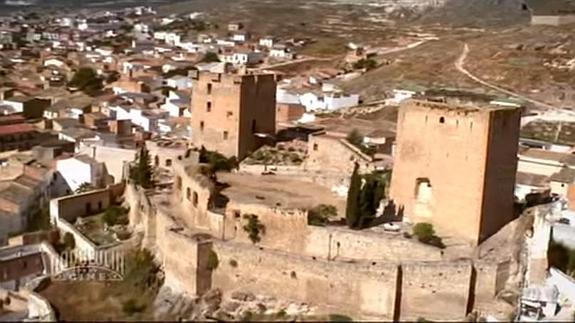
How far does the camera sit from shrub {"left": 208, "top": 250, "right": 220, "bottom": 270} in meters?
15.7

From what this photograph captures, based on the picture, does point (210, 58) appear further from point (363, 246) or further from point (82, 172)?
point (363, 246)

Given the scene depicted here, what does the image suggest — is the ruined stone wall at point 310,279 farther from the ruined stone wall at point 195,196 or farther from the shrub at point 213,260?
the ruined stone wall at point 195,196

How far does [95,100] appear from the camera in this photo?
37.7m

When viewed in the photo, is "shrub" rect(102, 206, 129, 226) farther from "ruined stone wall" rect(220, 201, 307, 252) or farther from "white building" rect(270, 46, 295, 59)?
"white building" rect(270, 46, 295, 59)

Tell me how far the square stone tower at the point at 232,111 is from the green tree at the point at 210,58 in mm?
30768

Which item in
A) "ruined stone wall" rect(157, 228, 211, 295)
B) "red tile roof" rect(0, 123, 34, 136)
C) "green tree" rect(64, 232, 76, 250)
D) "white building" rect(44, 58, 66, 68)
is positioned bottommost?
"white building" rect(44, 58, 66, 68)

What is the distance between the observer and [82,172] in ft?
76.1

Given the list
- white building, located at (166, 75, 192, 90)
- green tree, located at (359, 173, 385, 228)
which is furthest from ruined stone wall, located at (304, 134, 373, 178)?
white building, located at (166, 75, 192, 90)

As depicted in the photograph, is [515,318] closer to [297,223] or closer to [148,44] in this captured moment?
[297,223]

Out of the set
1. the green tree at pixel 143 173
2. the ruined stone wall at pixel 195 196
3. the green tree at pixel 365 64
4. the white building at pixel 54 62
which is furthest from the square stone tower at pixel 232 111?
the white building at pixel 54 62

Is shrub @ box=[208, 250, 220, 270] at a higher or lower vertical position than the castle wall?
lower

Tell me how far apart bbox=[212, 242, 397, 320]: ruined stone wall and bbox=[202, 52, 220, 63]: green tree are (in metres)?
37.1

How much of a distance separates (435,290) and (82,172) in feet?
39.0

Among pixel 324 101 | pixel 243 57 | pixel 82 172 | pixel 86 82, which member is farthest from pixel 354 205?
pixel 243 57
